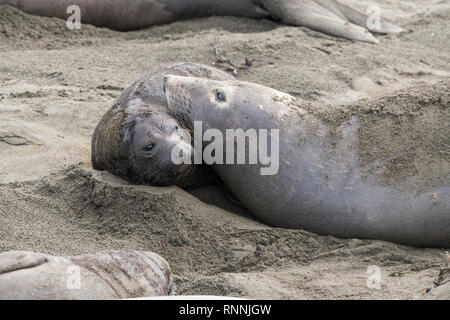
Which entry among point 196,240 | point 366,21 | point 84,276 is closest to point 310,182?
point 196,240

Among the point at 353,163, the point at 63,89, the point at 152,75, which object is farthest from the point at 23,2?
the point at 353,163

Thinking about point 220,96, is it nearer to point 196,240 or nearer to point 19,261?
point 196,240

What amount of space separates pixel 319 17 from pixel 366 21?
0.52 metres

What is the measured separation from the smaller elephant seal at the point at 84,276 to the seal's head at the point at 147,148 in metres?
0.90

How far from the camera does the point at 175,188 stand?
178 inches

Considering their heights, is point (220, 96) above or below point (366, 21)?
below

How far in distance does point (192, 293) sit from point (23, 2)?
4.55m

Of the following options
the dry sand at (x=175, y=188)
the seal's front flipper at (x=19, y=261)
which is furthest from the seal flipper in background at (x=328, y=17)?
the seal's front flipper at (x=19, y=261)

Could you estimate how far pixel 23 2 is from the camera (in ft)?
24.3

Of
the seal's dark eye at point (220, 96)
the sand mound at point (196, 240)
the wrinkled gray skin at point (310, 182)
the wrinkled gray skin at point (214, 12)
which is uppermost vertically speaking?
the wrinkled gray skin at point (214, 12)

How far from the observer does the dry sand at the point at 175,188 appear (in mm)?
3947

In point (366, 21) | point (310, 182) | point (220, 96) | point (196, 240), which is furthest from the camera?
point (366, 21)

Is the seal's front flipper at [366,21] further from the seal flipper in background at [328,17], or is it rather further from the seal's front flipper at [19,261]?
the seal's front flipper at [19,261]

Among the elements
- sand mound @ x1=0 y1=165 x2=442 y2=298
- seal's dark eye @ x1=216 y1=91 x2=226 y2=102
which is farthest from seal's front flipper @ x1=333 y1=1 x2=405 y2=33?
sand mound @ x1=0 y1=165 x2=442 y2=298
